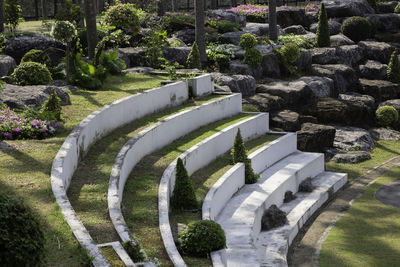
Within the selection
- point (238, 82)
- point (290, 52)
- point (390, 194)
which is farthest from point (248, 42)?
point (390, 194)

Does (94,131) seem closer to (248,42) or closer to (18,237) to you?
(18,237)

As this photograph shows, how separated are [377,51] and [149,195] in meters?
28.1

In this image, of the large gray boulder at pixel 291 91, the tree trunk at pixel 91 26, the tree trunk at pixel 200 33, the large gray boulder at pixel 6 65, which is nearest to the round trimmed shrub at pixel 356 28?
the large gray boulder at pixel 291 91

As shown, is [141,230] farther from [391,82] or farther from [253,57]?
[391,82]

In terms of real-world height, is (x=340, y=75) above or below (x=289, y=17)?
below

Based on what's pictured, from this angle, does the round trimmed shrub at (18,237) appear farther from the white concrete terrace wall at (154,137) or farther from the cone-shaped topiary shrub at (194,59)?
the cone-shaped topiary shrub at (194,59)

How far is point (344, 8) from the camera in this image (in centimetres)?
4159

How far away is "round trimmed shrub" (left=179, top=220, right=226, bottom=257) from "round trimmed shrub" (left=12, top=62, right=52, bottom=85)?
381 inches

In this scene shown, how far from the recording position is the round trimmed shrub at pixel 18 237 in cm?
638

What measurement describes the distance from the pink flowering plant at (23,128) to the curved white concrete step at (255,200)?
16.3 ft

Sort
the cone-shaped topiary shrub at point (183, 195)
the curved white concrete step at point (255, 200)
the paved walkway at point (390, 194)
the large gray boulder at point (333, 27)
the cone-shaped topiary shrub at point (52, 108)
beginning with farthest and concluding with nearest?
1. the large gray boulder at point (333, 27)
2. the paved walkway at point (390, 194)
3. the cone-shaped topiary shrub at point (52, 108)
4. the cone-shaped topiary shrub at point (183, 195)
5. the curved white concrete step at point (255, 200)

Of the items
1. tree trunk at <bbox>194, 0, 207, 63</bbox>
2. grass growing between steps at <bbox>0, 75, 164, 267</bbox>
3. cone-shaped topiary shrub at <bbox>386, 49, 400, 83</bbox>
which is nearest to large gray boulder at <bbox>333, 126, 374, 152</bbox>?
tree trunk at <bbox>194, 0, 207, 63</bbox>

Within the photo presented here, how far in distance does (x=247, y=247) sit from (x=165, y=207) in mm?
2392

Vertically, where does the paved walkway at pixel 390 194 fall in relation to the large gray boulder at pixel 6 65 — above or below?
below
